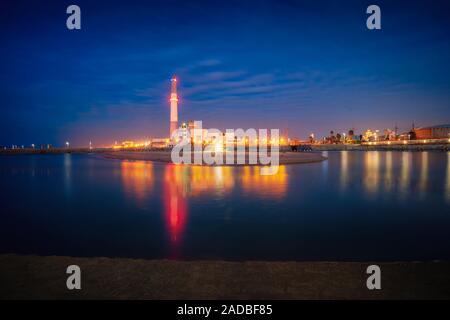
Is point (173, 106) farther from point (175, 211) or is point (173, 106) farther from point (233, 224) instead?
point (233, 224)

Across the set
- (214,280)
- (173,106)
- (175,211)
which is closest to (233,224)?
(175,211)

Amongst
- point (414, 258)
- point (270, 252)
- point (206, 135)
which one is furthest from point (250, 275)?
point (206, 135)

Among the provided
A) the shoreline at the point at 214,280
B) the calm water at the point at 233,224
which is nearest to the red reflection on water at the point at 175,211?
the calm water at the point at 233,224

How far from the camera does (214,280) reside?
4.53 m

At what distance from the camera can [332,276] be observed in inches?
182

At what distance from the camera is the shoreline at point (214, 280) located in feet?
13.6

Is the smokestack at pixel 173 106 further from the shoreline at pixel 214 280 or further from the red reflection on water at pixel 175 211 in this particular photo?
the shoreline at pixel 214 280

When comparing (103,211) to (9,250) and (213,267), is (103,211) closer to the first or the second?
(9,250)

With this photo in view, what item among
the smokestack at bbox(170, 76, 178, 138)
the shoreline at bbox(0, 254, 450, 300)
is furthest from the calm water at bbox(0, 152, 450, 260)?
the smokestack at bbox(170, 76, 178, 138)

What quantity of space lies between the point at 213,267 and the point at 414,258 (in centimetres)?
532

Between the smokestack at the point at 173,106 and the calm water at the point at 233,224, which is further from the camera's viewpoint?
the smokestack at the point at 173,106

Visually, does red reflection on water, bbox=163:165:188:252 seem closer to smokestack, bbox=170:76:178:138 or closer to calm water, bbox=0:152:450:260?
calm water, bbox=0:152:450:260

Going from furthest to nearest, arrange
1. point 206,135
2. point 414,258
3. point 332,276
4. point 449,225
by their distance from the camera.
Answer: point 206,135
point 449,225
point 414,258
point 332,276

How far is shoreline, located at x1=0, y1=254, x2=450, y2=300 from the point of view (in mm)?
4141
